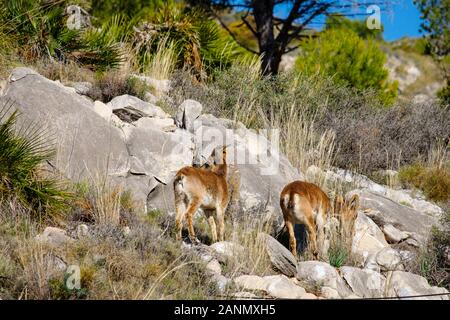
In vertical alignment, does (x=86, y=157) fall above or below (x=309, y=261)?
above

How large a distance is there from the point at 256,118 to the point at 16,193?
6.07m

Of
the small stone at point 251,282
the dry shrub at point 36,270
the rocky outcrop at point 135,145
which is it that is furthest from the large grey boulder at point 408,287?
the dry shrub at point 36,270

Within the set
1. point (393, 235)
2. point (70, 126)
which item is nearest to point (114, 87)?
point (70, 126)

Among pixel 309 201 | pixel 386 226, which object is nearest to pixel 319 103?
pixel 386 226

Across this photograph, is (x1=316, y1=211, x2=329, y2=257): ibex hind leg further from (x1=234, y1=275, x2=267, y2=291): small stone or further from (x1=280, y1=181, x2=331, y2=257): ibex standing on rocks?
(x1=234, y1=275, x2=267, y2=291): small stone

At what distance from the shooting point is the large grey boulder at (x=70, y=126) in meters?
9.97

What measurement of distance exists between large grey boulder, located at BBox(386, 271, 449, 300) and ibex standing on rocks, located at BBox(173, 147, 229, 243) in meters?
2.01

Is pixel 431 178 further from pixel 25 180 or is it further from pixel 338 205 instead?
pixel 25 180

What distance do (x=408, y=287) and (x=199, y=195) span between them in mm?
2511

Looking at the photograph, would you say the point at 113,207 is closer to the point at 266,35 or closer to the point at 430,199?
the point at 430,199

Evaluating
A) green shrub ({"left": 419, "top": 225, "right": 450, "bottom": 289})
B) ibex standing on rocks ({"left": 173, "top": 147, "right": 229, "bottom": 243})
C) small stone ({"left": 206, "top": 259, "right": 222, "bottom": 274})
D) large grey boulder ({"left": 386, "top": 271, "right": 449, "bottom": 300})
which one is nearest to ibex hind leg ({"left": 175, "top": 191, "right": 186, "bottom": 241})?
ibex standing on rocks ({"left": 173, "top": 147, "right": 229, "bottom": 243})

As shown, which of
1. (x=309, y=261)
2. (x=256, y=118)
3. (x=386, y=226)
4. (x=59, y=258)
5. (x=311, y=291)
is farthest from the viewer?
(x=256, y=118)

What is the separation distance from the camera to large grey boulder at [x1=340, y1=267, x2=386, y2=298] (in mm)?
8461

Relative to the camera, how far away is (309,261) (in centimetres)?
888
